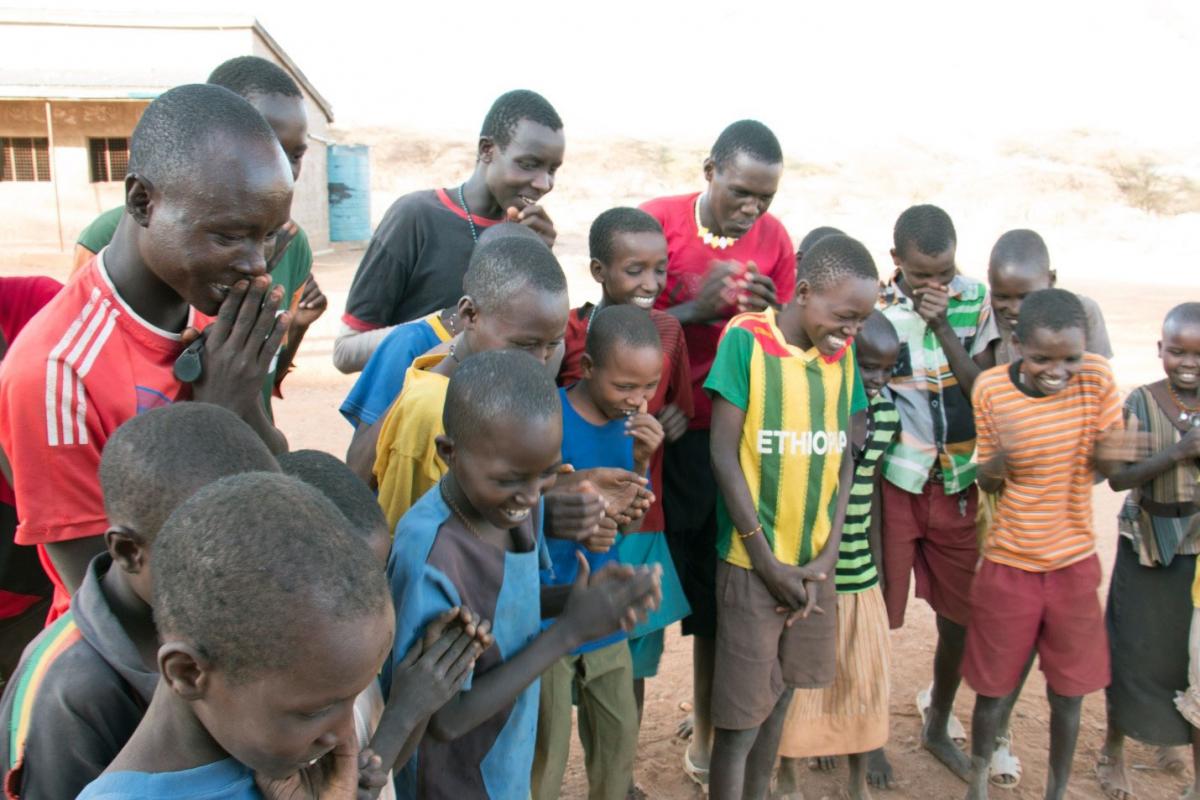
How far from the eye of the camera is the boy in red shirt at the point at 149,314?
1690mm

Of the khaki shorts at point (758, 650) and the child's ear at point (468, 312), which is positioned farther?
the khaki shorts at point (758, 650)

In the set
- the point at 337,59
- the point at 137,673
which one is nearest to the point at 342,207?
the point at 137,673

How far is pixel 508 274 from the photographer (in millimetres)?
2479

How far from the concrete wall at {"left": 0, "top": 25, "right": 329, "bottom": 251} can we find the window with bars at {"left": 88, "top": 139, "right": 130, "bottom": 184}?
0.44 ft

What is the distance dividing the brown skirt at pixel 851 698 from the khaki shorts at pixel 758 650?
10.9 inches

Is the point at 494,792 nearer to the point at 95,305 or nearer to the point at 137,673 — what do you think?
the point at 137,673

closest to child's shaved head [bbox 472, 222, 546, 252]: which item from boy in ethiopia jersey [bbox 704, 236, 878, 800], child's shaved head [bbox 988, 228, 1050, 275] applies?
boy in ethiopia jersey [bbox 704, 236, 878, 800]

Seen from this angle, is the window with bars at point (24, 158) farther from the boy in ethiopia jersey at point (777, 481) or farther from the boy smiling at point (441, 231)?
the boy in ethiopia jersey at point (777, 481)

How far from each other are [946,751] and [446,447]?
270 centimetres

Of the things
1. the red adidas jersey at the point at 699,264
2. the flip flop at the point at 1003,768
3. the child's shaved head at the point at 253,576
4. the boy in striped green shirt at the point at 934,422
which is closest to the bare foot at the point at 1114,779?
the flip flop at the point at 1003,768

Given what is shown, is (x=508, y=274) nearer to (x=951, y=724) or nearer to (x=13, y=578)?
(x=13, y=578)

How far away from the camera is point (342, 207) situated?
23328 millimetres

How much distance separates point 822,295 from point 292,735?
2235mm

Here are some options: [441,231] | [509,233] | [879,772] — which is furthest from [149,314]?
[879,772]
